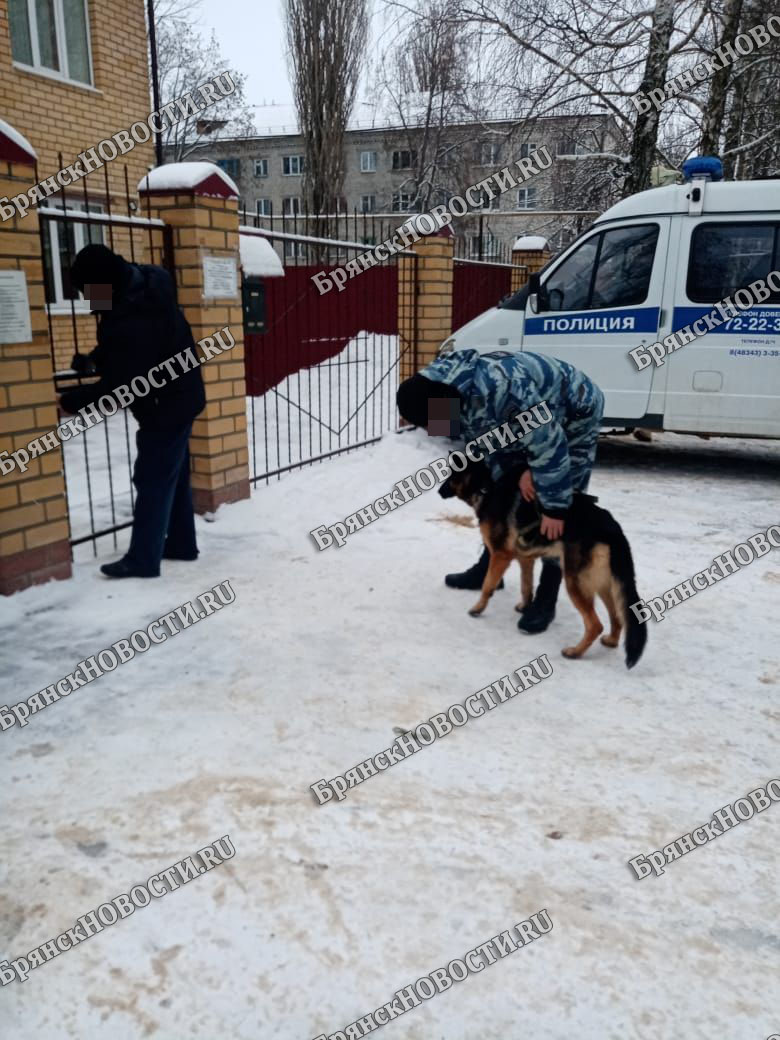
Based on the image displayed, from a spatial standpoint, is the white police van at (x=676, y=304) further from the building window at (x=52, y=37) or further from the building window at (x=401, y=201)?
the building window at (x=401, y=201)

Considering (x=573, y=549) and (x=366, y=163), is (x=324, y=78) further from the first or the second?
(x=366, y=163)

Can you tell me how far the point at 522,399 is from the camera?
3.19 meters

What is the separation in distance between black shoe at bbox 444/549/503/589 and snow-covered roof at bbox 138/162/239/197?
9.01 ft

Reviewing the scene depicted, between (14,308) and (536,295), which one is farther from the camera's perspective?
(536,295)

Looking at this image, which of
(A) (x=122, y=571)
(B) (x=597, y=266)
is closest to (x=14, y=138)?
(A) (x=122, y=571)

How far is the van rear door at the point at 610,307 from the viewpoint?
6801 millimetres

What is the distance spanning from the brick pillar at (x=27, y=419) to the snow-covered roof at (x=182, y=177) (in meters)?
1.23

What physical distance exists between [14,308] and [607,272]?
5099 millimetres

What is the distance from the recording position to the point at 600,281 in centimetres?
698

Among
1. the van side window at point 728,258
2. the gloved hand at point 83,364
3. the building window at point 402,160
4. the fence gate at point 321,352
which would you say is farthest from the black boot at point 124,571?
the building window at point 402,160

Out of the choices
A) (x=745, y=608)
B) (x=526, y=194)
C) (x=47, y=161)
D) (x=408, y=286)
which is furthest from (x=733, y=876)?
(x=526, y=194)

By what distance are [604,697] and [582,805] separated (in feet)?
2.48

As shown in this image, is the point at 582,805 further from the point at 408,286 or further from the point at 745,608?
the point at 408,286

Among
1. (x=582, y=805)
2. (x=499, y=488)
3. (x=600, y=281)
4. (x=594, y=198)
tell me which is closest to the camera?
(x=582, y=805)
